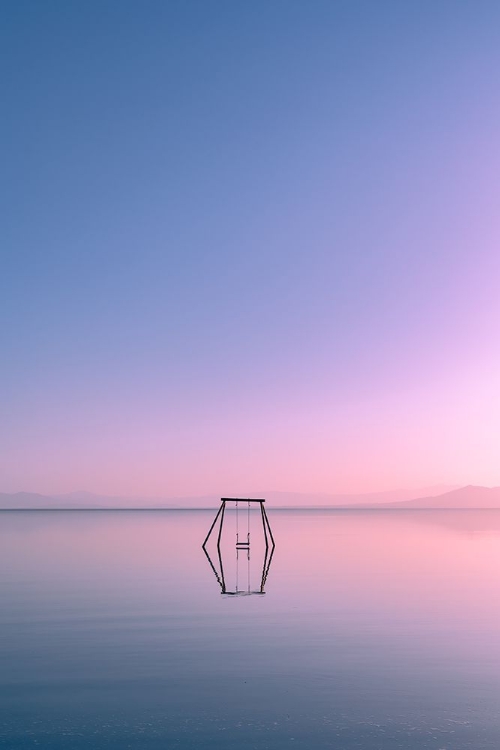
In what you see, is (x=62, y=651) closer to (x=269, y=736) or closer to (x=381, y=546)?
(x=269, y=736)

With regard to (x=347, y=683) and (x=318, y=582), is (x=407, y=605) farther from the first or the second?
(x=347, y=683)

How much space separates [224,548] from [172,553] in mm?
10168

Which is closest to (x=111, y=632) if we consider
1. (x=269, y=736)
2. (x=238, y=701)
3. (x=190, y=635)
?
(x=190, y=635)

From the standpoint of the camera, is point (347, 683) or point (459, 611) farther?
point (459, 611)

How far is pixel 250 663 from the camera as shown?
22547mm

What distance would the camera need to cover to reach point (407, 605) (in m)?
35.6

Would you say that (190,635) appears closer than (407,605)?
Yes

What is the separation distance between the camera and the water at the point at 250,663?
16.0 m

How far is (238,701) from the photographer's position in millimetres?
18266

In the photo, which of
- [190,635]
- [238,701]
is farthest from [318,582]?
[238,701]

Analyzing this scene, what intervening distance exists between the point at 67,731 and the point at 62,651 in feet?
29.0

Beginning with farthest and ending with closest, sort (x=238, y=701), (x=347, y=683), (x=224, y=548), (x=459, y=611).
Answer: (x=224, y=548)
(x=459, y=611)
(x=347, y=683)
(x=238, y=701)

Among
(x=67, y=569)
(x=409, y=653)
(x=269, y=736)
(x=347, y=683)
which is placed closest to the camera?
(x=269, y=736)

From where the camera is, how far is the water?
630 inches
